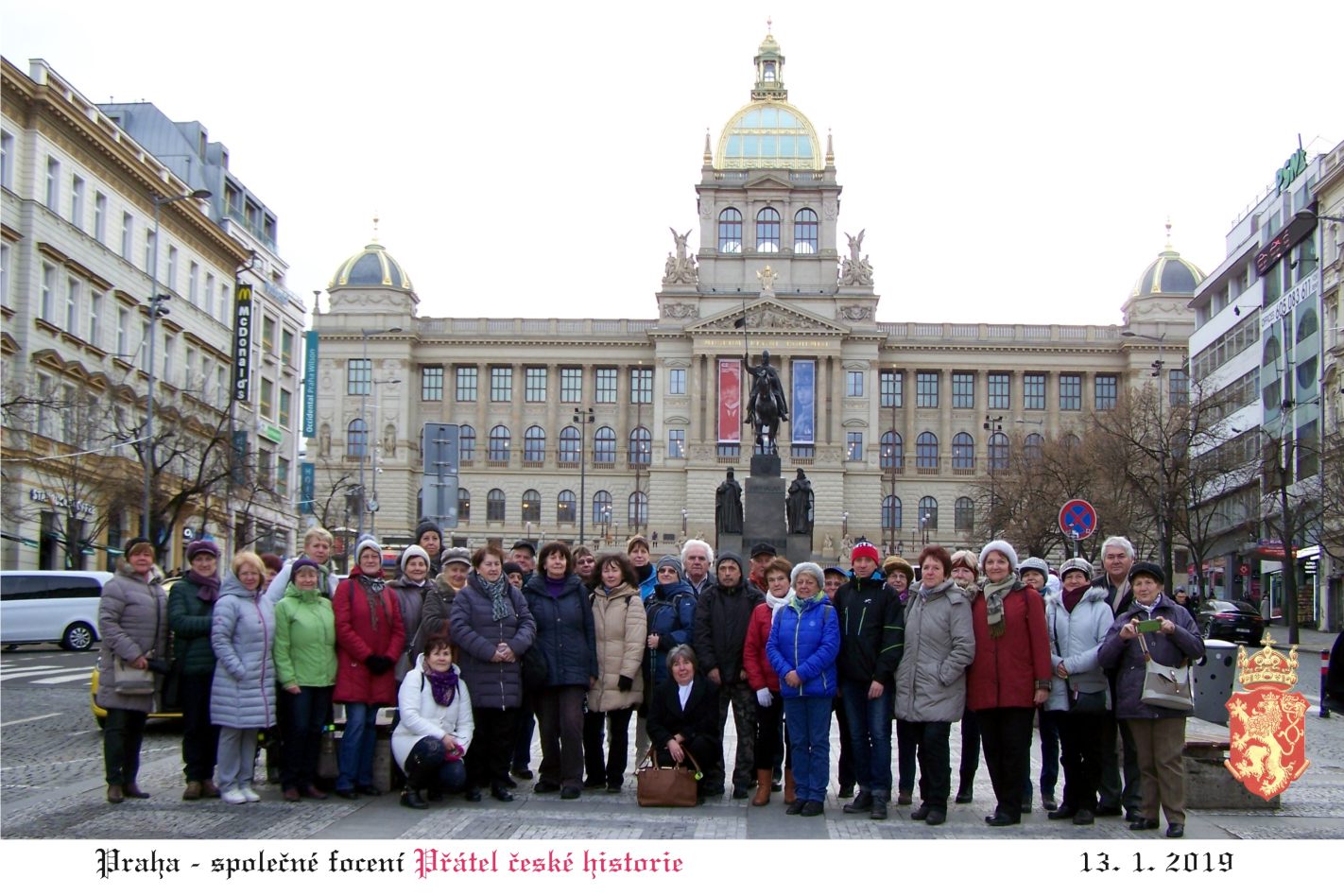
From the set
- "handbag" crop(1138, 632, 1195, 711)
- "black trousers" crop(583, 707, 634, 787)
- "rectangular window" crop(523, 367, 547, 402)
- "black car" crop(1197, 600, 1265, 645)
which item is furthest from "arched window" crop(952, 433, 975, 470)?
"handbag" crop(1138, 632, 1195, 711)

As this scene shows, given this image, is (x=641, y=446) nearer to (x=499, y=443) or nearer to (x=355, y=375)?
(x=499, y=443)

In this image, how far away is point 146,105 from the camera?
66750mm

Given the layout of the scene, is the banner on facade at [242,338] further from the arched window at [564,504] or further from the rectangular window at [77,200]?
the arched window at [564,504]

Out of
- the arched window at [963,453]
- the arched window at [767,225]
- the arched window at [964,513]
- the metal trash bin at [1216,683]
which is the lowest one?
the metal trash bin at [1216,683]

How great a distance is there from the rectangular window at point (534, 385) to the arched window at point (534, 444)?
2.03 meters

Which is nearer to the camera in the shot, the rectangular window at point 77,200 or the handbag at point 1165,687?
the handbag at point 1165,687

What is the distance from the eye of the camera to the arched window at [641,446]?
104 metres

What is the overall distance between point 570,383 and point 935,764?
309 ft

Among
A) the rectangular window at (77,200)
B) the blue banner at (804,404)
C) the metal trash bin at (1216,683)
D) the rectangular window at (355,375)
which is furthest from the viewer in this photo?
the rectangular window at (355,375)

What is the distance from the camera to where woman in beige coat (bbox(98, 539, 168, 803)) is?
12008mm

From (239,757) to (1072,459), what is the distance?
56115mm

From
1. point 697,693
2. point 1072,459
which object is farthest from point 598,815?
point 1072,459

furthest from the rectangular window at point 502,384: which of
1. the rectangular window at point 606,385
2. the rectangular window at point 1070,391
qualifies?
the rectangular window at point 1070,391
